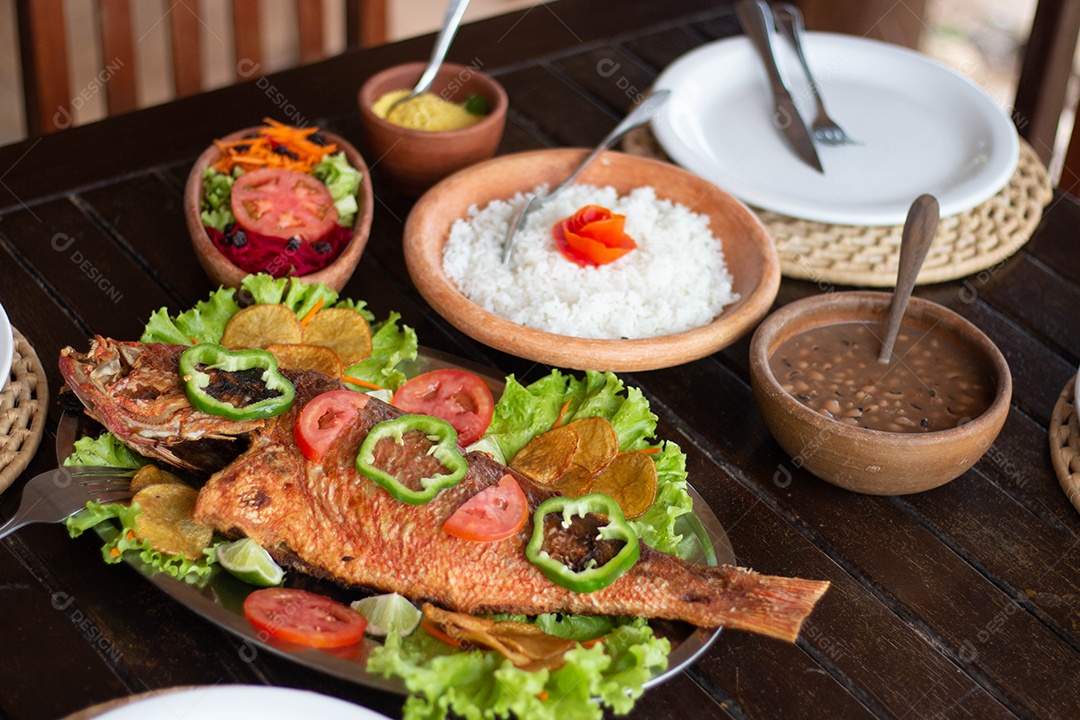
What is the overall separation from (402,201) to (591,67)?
2.76 feet

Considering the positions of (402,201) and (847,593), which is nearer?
(847,593)

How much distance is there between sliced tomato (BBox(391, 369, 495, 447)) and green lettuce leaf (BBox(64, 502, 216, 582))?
0.48 metres

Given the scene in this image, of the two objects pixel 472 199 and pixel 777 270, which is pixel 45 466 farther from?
pixel 777 270

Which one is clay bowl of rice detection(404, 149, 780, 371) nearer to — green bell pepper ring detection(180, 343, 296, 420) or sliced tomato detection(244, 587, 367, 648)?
green bell pepper ring detection(180, 343, 296, 420)

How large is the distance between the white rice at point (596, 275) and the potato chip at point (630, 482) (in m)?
0.38

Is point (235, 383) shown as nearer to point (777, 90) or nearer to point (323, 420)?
point (323, 420)

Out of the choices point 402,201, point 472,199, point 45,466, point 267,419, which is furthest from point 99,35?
point 267,419

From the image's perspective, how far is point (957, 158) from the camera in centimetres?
279

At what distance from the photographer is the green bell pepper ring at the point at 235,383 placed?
174 cm

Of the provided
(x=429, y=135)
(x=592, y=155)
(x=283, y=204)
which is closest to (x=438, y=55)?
(x=429, y=135)

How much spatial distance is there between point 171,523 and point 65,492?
0.18 metres

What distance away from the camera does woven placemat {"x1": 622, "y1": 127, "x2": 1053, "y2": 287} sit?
249cm

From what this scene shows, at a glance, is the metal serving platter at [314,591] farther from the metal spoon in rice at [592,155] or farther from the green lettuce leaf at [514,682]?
the metal spoon in rice at [592,155]

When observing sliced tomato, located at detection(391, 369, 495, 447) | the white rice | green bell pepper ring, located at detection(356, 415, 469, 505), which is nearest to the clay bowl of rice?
the white rice
